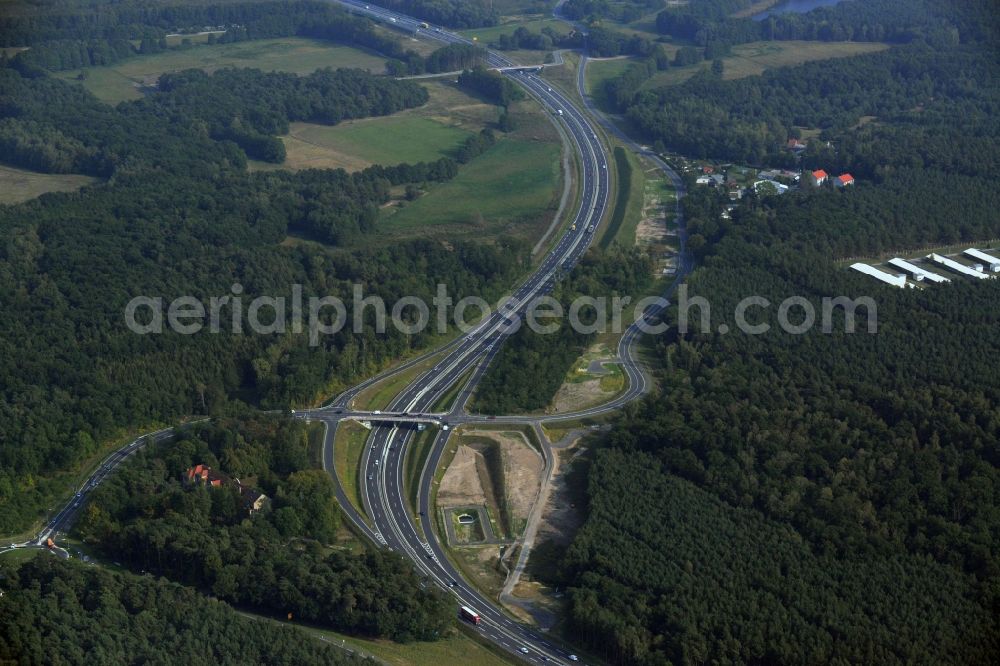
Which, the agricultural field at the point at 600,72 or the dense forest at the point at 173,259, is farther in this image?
the agricultural field at the point at 600,72

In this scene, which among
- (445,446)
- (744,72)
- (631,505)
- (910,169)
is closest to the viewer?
(631,505)

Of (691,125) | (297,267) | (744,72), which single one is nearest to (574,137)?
(691,125)

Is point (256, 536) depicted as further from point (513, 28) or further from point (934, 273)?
point (513, 28)

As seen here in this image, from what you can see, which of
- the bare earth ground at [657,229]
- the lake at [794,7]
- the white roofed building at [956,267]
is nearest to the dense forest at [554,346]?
the bare earth ground at [657,229]

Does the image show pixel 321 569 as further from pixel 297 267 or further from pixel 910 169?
pixel 910 169

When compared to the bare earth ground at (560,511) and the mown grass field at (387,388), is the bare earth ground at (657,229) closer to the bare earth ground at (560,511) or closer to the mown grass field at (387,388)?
the mown grass field at (387,388)

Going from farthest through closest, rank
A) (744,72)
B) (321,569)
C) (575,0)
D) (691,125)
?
(575,0) → (744,72) → (691,125) → (321,569)

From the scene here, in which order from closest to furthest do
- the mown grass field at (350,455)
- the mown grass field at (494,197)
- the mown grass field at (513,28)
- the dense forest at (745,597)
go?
the dense forest at (745,597) < the mown grass field at (350,455) < the mown grass field at (494,197) < the mown grass field at (513,28)
